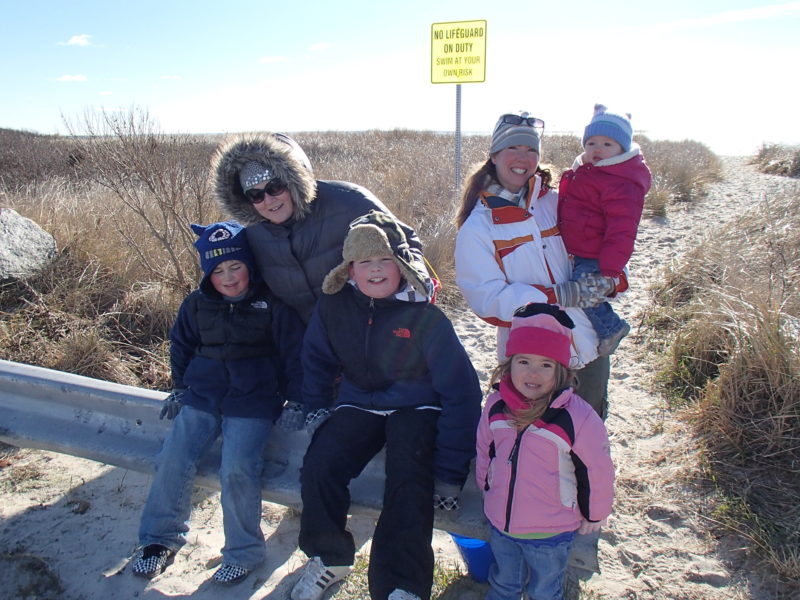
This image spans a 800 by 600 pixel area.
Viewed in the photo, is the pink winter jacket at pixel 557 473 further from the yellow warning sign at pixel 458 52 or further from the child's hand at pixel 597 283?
the yellow warning sign at pixel 458 52

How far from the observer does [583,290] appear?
2506 millimetres

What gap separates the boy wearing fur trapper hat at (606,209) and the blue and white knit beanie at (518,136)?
0.95 ft

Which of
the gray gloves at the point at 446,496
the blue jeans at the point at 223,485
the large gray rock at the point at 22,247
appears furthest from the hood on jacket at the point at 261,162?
the large gray rock at the point at 22,247

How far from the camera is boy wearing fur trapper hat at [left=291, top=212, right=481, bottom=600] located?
2211 mm

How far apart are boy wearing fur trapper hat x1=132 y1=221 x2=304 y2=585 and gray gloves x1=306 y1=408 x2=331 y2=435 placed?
0.77 feet

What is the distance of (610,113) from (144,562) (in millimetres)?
2959

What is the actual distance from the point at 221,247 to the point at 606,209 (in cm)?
190

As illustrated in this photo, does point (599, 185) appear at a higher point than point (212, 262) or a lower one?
higher

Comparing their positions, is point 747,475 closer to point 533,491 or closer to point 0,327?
point 533,491

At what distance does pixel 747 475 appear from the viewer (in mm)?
2986

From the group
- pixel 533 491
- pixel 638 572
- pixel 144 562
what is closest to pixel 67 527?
pixel 144 562

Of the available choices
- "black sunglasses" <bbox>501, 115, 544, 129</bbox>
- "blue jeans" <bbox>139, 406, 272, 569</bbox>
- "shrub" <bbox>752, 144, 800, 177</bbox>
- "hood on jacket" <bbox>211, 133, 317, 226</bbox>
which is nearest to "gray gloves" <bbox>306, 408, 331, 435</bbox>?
"blue jeans" <bbox>139, 406, 272, 569</bbox>

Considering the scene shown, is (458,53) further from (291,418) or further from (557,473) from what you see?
(557,473)

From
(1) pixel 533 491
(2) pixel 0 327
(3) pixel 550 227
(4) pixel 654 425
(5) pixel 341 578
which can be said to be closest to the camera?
(1) pixel 533 491
